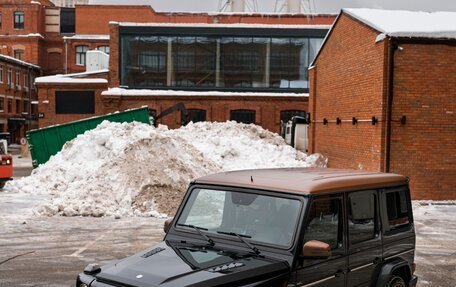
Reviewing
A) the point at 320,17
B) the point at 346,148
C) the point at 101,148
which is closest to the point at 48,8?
the point at 320,17

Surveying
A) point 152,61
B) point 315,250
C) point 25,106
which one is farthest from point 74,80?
point 315,250

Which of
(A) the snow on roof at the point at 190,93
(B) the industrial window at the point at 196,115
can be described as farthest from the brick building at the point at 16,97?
(B) the industrial window at the point at 196,115

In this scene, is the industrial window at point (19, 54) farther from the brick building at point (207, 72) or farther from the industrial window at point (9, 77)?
the brick building at point (207, 72)

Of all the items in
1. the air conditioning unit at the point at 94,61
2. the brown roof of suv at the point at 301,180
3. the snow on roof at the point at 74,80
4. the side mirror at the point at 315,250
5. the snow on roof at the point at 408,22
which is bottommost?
the side mirror at the point at 315,250

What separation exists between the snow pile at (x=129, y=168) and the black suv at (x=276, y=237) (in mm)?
8423

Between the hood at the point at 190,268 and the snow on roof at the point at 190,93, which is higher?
the snow on roof at the point at 190,93

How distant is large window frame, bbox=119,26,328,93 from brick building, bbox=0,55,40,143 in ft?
63.1

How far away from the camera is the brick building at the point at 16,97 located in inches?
1972

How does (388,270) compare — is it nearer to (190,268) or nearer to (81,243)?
(190,268)

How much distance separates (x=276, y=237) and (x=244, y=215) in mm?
422

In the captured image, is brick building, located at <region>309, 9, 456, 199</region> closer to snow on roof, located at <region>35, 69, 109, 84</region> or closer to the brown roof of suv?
the brown roof of suv

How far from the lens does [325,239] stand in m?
4.54

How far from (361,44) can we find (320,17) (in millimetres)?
36702

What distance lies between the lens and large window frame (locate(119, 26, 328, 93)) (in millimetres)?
36312
